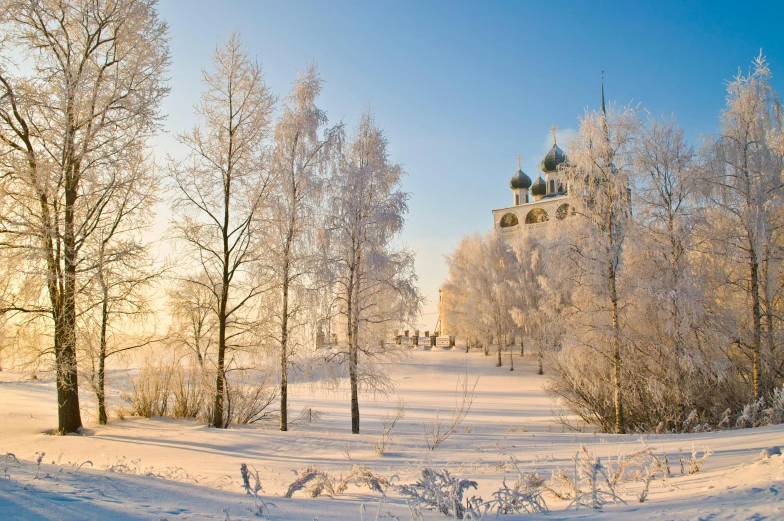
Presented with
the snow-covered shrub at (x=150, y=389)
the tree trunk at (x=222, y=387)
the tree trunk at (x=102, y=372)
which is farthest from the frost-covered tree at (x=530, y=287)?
the tree trunk at (x=102, y=372)

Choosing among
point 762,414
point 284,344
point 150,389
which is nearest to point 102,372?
point 150,389

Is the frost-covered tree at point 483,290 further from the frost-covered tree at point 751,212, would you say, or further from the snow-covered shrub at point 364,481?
the snow-covered shrub at point 364,481

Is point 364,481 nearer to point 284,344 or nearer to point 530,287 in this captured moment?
point 284,344

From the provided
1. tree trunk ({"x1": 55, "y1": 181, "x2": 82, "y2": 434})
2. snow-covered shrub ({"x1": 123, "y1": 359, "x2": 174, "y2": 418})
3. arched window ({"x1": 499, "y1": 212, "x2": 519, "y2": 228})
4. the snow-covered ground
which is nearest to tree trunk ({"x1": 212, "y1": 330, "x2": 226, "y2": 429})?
the snow-covered ground

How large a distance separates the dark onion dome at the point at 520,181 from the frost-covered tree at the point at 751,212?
137 feet

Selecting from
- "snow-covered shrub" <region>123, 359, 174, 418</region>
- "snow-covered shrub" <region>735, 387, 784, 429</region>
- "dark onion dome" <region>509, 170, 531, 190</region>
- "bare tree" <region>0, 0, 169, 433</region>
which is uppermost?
"dark onion dome" <region>509, 170, 531, 190</region>

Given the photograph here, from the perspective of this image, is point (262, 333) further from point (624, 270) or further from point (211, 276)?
point (624, 270)

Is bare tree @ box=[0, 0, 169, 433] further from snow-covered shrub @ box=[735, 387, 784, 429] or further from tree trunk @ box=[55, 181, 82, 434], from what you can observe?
snow-covered shrub @ box=[735, 387, 784, 429]

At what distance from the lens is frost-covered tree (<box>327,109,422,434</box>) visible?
471 inches

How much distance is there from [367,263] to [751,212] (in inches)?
426

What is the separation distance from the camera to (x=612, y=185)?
13.1 m

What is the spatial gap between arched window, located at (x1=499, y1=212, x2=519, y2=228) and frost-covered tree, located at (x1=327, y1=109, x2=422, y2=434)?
4427cm

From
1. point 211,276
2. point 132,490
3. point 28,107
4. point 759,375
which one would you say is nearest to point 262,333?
point 211,276

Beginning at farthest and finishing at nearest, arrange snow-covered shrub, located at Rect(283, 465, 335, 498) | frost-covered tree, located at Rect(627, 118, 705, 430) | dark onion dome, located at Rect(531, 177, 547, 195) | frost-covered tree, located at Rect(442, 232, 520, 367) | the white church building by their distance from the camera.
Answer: dark onion dome, located at Rect(531, 177, 547, 195) → the white church building → frost-covered tree, located at Rect(442, 232, 520, 367) → frost-covered tree, located at Rect(627, 118, 705, 430) → snow-covered shrub, located at Rect(283, 465, 335, 498)
